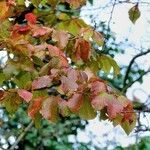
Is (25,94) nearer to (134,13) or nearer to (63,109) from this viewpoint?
(63,109)

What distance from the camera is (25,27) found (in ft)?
7.64

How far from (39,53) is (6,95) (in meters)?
0.24

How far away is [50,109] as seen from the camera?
193 centimetres

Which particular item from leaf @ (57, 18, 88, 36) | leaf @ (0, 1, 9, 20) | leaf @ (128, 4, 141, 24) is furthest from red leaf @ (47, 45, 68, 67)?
leaf @ (128, 4, 141, 24)

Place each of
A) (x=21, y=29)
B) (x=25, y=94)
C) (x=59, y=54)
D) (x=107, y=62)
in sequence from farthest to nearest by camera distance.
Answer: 1. (x=107, y=62)
2. (x=21, y=29)
3. (x=59, y=54)
4. (x=25, y=94)

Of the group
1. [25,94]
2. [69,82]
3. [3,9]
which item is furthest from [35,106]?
[3,9]

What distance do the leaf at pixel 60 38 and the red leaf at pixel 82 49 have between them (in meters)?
0.06

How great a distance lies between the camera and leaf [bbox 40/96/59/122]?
192 centimetres

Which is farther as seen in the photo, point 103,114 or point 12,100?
point 12,100

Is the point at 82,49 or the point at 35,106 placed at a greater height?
the point at 82,49

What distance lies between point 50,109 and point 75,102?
12 centimetres

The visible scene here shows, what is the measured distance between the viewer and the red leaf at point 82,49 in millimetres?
2180

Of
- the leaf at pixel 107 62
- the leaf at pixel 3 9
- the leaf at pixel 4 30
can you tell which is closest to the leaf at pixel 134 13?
the leaf at pixel 107 62

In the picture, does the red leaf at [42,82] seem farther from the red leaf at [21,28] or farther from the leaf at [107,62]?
the leaf at [107,62]
